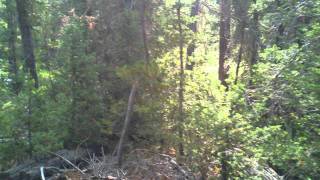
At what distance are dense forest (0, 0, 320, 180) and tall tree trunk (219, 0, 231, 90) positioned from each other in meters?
0.30

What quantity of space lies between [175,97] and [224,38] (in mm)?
5939

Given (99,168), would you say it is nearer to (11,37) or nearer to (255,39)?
(255,39)

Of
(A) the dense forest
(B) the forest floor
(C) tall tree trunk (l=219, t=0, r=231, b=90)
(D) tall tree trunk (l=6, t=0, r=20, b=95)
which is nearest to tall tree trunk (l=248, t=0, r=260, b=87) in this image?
(A) the dense forest

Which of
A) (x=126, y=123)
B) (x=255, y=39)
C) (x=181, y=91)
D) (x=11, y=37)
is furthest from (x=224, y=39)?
(x=11, y=37)

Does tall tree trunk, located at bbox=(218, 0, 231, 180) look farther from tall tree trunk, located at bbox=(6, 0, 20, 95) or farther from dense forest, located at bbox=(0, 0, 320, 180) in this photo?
tall tree trunk, located at bbox=(6, 0, 20, 95)

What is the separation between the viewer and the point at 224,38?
52.1 ft

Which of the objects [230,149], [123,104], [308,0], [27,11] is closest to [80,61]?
[123,104]

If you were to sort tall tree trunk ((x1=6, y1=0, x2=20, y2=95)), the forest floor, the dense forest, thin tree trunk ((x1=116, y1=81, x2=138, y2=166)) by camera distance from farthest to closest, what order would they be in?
tall tree trunk ((x1=6, y1=0, x2=20, y2=95)) → thin tree trunk ((x1=116, y1=81, x2=138, y2=166)) → the forest floor → the dense forest

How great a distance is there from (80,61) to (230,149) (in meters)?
4.96

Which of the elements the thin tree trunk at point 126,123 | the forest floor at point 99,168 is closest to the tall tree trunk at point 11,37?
the forest floor at point 99,168

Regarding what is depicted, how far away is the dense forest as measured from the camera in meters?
7.93

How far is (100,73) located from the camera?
39.6ft

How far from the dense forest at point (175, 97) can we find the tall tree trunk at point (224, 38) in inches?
11.9

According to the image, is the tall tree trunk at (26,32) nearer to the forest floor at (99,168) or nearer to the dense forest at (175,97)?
the dense forest at (175,97)
